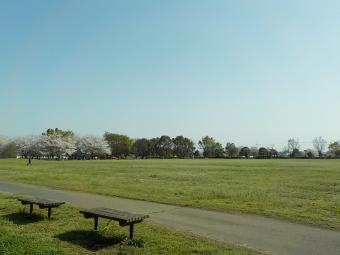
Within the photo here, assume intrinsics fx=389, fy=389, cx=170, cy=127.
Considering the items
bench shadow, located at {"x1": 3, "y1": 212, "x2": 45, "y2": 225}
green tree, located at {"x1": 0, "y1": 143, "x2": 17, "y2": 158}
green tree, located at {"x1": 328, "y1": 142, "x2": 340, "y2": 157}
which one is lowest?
bench shadow, located at {"x1": 3, "y1": 212, "x2": 45, "y2": 225}

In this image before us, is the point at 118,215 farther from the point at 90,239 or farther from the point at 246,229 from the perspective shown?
the point at 246,229

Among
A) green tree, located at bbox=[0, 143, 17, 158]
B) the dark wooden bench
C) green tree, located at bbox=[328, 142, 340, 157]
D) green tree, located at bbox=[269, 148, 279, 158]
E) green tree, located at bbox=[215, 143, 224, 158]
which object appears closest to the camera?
the dark wooden bench

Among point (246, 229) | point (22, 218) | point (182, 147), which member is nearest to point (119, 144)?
point (182, 147)

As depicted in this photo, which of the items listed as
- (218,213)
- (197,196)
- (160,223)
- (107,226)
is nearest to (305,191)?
(197,196)

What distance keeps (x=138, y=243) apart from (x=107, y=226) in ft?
6.20

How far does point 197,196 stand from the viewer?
686 inches

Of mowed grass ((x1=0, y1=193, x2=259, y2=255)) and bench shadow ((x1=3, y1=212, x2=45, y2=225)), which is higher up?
bench shadow ((x1=3, y1=212, x2=45, y2=225))

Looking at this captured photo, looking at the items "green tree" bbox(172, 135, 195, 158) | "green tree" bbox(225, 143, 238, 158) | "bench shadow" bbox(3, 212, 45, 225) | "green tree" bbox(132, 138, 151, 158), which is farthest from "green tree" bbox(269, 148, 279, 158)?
"bench shadow" bbox(3, 212, 45, 225)

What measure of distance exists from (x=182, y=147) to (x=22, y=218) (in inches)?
5927

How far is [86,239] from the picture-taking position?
924 cm

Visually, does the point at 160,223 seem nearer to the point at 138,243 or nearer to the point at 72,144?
the point at 138,243

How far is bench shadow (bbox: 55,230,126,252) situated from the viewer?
872 cm

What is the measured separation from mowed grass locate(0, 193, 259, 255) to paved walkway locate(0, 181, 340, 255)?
734mm

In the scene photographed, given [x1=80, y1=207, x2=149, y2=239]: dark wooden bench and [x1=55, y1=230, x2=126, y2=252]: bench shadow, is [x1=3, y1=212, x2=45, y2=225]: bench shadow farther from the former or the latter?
[x1=80, y1=207, x2=149, y2=239]: dark wooden bench
